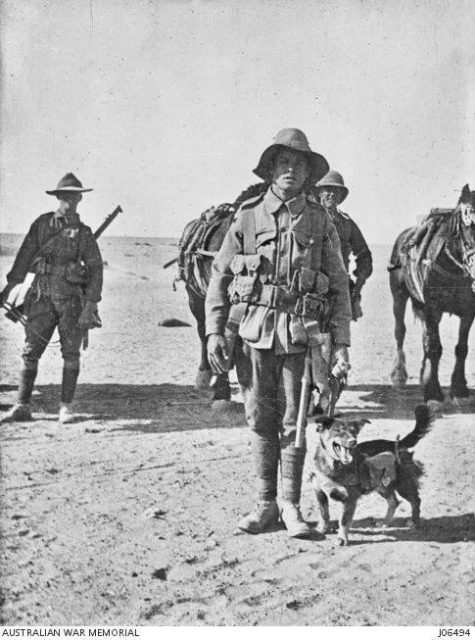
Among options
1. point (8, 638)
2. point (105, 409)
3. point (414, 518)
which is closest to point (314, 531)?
point (414, 518)

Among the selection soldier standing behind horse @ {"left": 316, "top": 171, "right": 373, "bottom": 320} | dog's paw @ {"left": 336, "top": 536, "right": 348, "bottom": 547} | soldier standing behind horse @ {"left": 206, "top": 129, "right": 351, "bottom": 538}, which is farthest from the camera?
soldier standing behind horse @ {"left": 316, "top": 171, "right": 373, "bottom": 320}

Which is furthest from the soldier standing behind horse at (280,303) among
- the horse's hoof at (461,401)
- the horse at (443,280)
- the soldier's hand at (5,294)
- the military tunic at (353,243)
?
the horse's hoof at (461,401)

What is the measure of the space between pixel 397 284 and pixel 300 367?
5.16 metres

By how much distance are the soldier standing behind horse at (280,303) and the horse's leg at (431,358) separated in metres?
3.45

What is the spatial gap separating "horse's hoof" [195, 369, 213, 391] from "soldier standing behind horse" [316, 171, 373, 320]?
1955 millimetres

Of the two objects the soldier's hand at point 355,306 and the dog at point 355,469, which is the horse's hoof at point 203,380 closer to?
the soldier's hand at point 355,306

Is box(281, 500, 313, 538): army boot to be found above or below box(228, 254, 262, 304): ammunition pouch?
below

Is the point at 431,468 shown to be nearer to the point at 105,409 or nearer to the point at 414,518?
the point at 414,518

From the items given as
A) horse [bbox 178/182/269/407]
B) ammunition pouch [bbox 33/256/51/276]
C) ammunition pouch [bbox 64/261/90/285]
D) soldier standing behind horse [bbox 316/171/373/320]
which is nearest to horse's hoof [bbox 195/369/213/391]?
horse [bbox 178/182/269/407]

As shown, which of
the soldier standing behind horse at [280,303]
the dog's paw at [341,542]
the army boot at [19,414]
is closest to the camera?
the dog's paw at [341,542]

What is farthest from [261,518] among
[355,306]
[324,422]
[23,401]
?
[355,306]

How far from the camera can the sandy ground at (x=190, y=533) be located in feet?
11.4

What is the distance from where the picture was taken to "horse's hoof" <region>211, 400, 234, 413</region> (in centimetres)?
722

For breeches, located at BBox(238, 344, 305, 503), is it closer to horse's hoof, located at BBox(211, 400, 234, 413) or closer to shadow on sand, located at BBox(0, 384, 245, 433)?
shadow on sand, located at BBox(0, 384, 245, 433)
